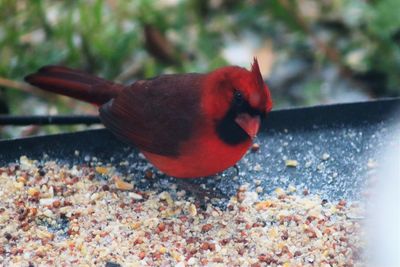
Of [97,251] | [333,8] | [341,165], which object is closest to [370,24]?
[333,8]

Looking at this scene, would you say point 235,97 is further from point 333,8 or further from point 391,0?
point 333,8

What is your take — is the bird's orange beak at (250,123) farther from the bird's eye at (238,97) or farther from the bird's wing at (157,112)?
the bird's wing at (157,112)

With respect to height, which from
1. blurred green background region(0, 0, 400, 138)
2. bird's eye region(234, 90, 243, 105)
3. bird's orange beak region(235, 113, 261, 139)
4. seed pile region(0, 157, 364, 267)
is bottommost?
seed pile region(0, 157, 364, 267)

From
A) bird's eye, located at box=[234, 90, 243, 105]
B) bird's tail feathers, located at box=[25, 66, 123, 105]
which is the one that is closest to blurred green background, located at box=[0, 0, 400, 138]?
bird's tail feathers, located at box=[25, 66, 123, 105]

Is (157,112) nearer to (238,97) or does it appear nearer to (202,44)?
(238,97)

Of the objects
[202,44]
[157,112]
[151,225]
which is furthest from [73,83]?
[202,44]

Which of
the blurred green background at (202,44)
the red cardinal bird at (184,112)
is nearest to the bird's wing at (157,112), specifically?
the red cardinal bird at (184,112)

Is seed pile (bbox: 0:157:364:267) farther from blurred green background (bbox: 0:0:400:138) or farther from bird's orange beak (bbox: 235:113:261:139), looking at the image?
blurred green background (bbox: 0:0:400:138)
